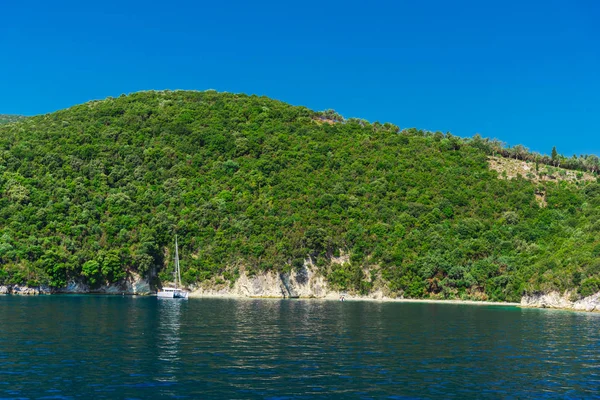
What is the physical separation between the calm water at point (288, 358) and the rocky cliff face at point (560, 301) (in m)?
35.5

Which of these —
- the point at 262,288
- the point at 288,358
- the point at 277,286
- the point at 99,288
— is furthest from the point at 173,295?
the point at 288,358

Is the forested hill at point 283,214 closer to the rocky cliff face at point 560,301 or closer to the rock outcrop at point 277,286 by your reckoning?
the rocky cliff face at point 560,301

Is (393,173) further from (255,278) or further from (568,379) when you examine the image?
(568,379)

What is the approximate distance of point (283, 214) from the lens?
152m

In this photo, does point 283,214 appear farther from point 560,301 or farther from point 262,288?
point 560,301

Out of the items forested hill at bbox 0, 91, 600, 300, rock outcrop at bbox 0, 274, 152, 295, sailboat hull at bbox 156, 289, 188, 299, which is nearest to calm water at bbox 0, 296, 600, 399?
sailboat hull at bbox 156, 289, 188, 299

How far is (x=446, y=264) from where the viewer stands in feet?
429

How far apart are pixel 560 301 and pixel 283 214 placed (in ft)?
243

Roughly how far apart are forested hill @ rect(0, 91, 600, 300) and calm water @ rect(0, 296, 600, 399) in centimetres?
6011

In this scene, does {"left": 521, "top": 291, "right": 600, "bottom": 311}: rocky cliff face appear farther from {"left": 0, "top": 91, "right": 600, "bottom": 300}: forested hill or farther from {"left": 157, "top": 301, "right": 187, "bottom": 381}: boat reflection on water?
{"left": 157, "top": 301, "right": 187, "bottom": 381}: boat reflection on water

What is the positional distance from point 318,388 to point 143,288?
116 meters

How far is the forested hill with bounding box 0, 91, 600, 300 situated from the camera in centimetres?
13038

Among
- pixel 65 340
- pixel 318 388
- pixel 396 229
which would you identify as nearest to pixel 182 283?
pixel 396 229

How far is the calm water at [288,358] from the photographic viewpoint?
104ft
